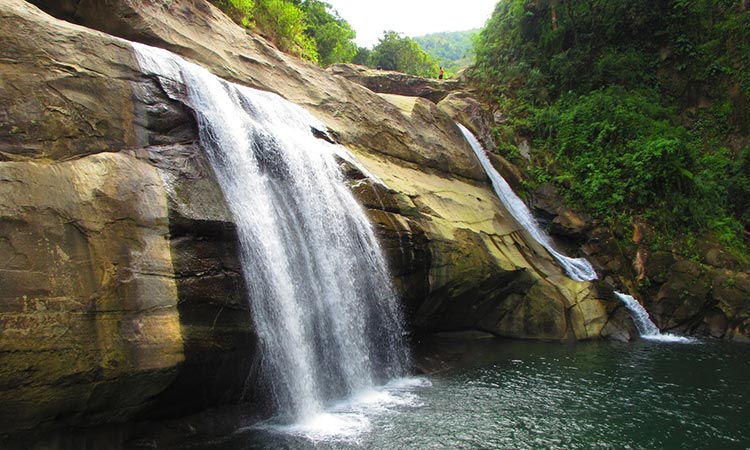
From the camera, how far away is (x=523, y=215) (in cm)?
1866

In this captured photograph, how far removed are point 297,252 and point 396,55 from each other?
31.1m

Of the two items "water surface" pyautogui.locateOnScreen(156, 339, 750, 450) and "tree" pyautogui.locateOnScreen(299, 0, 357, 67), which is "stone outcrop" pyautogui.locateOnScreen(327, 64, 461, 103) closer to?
"tree" pyautogui.locateOnScreen(299, 0, 357, 67)

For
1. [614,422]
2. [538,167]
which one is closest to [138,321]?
[614,422]

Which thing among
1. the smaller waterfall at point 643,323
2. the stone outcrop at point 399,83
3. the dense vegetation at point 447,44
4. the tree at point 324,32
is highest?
the dense vegetation at point 447,44

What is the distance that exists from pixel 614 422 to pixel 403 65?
32926 millimetres

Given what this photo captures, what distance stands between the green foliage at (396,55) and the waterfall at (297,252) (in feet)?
89.7

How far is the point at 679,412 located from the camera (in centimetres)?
911

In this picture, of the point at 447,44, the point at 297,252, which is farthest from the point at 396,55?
the point at 447,44

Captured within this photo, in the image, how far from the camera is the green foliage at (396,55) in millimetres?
37562

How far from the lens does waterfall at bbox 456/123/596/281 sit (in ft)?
54.1

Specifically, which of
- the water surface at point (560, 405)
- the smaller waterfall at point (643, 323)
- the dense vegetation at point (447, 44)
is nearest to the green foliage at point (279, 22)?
the water surface at point (560, 405)

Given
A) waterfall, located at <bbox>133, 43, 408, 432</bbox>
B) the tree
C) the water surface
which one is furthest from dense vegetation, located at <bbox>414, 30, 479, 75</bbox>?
waterfall, located at <bbox>133, 43, 408, 432</bbox>

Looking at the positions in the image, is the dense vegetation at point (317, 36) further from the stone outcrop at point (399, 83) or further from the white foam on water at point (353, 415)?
the white foam on water at point (353, 415)

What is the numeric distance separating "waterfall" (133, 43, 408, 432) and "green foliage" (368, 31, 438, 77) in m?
27.3
